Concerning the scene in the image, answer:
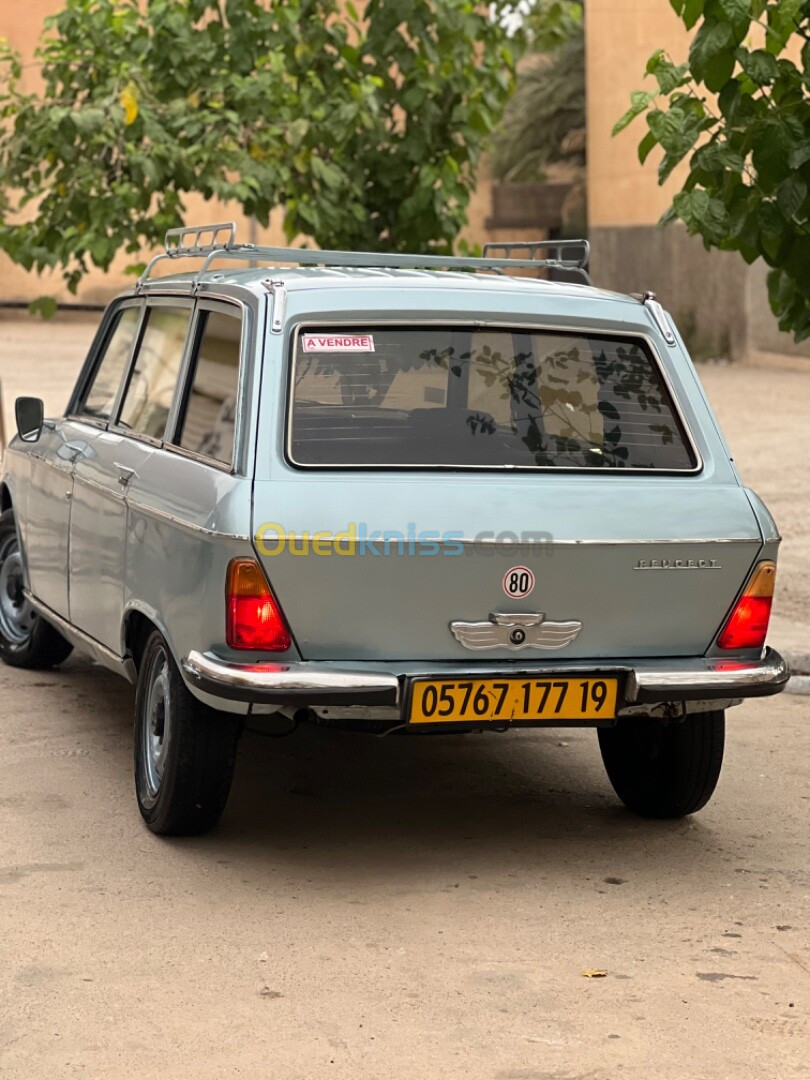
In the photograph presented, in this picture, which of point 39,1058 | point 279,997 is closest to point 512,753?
point 279,997

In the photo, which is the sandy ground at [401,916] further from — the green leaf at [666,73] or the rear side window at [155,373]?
the green leaf at [666,73]

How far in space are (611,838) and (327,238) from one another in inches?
259

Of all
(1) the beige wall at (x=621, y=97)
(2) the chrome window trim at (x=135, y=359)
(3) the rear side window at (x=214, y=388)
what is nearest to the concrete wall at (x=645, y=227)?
(1) the beige wall at (x=621, y=97)

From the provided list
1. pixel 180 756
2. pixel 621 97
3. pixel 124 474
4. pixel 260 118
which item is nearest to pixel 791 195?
pixel 124 474

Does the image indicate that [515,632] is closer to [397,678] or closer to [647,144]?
[397,678]

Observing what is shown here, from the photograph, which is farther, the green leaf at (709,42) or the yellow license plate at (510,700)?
the green leaf at (709,42)

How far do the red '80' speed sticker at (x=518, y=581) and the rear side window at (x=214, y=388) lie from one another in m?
0.85

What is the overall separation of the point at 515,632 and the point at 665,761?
1.00m

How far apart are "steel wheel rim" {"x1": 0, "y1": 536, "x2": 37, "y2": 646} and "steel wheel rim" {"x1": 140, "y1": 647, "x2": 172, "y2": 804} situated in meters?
2.31

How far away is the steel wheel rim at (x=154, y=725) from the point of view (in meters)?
5.66

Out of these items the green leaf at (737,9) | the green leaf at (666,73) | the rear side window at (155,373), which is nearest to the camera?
the rear side window at (155,373)

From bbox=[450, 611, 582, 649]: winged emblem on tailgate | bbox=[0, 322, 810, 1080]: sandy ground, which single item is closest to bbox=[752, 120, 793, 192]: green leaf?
bbox=[0, 322, 810, 1080]: sandy ground

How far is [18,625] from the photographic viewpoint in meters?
8.12

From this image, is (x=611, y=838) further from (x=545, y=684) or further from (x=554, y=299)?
(x=554, y=299)
